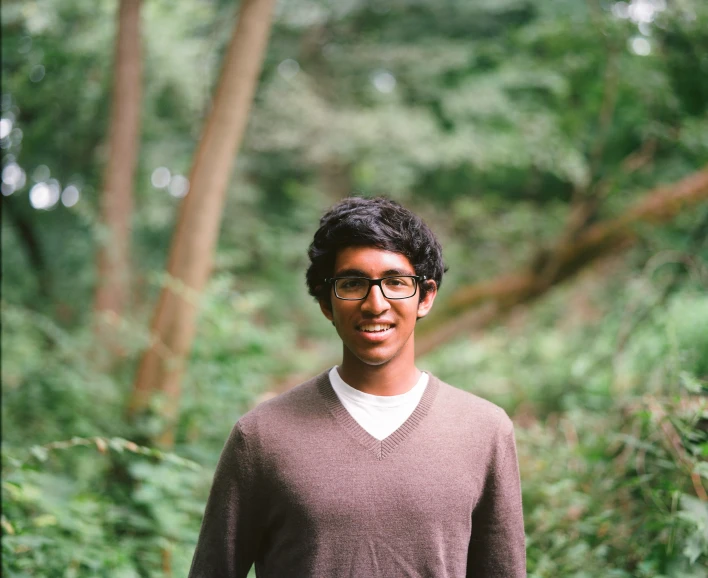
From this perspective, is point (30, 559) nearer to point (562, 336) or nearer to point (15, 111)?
point (15, 111)

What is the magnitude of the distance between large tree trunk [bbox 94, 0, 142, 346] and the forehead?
17.2ft

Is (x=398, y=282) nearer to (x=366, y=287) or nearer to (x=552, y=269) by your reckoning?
(x=366, y=287)

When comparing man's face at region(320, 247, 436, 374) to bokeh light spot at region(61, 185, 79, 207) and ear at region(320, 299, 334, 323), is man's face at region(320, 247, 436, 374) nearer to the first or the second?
ear at region(320, 299, 334, 323)

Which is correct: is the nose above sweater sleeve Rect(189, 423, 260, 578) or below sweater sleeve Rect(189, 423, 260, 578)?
above

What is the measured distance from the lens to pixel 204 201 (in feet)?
15.2

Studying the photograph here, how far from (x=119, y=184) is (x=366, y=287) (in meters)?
5.73

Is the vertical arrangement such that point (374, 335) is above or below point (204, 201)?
below

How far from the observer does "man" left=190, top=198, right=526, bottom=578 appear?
1485mm

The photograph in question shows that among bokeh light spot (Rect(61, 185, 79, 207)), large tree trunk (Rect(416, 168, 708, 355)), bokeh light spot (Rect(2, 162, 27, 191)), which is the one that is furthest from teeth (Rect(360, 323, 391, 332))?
bokeh light spot (Rect(61, 185, 79, 207))

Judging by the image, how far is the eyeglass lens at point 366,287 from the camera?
1.57m

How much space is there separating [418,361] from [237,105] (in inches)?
135

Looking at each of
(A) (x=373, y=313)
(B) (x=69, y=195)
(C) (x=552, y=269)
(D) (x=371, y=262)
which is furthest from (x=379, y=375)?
(B) (x=69, y=195)

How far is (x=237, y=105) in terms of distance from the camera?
184 inches

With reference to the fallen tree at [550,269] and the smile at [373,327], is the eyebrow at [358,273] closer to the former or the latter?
the smile at [373,327]
